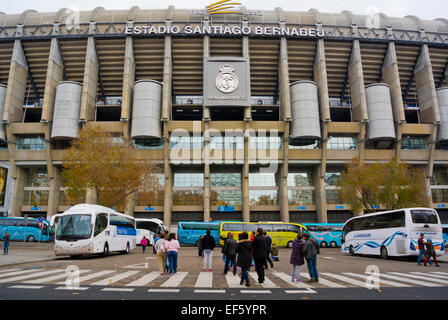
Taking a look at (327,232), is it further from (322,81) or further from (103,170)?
(103,170)

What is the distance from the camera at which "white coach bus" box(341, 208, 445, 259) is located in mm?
17969

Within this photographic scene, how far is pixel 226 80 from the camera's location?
42.8 metres

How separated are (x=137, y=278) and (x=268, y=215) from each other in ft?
124

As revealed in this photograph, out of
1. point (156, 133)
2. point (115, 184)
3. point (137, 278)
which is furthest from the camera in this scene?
point (156, 133)

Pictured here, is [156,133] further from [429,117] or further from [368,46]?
[429,117]

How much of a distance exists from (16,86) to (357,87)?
50093 mm

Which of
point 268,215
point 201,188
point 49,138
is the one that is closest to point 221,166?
point 201,188

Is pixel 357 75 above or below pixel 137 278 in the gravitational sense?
above

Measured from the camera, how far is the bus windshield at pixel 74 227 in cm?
1736

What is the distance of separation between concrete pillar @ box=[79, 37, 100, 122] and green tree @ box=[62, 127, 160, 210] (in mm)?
15030

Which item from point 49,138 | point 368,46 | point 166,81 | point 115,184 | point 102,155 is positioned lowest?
point 115,184

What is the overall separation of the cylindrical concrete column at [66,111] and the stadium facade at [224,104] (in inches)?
5.9

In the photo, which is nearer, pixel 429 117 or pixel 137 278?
pixel 137 278

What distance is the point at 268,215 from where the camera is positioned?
4625 cm
